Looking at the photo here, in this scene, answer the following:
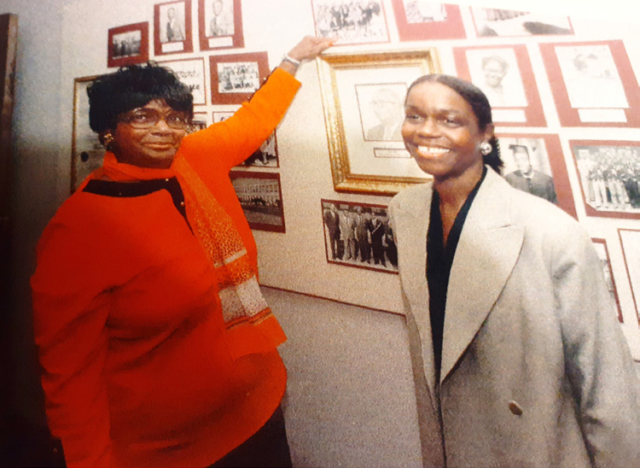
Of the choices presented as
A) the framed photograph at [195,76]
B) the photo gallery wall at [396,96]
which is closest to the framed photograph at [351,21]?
the photo gallery wall at [396,96]

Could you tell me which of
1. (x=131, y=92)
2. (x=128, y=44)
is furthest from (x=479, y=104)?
(x=128, y=44)

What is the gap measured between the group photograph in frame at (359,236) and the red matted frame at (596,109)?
0.30 m

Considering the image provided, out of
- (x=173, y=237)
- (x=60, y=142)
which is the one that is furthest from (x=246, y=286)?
(x=60, y=142)

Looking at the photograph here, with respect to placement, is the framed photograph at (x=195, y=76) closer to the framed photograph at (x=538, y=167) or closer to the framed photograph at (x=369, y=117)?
the framed photograph at (x=369, y=117)

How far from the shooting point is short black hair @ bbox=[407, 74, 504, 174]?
477mm

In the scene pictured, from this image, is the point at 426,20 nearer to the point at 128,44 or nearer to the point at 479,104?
the point at 479,104

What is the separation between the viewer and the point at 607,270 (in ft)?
1.53

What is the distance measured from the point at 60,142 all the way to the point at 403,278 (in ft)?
2.41

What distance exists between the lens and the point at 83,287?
0.50 metres

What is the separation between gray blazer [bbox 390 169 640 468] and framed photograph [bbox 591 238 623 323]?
28mm

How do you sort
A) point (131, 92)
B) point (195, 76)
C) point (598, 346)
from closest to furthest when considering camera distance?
point (598, 346) → point (131, 92) → point (195, 76)

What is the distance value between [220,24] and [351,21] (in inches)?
10.1

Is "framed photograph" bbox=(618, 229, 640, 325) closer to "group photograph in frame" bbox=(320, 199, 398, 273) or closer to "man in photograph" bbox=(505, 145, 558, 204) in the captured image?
"man in photograph" bbox=(505, 145, 558, 204)

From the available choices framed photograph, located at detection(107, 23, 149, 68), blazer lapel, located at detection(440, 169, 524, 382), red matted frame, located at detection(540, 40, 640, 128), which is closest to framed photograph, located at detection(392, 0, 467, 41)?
red matted frame, located at detection(540, 40, 640, 128)
